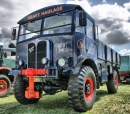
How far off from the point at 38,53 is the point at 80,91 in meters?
1.89

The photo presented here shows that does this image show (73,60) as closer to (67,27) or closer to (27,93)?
(67,27)

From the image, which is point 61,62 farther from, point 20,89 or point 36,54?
point 20,89

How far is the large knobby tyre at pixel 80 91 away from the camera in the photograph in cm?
573

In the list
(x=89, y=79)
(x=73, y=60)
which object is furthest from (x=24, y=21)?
(x=89, y=79)

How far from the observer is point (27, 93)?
20.4 feet

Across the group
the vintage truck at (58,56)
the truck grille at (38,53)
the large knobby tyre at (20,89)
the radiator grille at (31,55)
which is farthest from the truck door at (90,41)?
the large knobby tyre at (20,89)

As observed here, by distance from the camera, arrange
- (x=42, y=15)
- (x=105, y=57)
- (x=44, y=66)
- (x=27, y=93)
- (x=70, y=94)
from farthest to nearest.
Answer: (x=105, y=57) → (x=42, y=15) → (x=44, y=66) → (x=27, y=93) → (x=70, y=94)

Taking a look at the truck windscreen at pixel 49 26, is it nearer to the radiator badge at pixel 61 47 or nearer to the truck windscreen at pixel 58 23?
the truck windscreen at pixel 58 23

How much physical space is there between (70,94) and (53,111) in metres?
0.92

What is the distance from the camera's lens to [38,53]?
6828 mm

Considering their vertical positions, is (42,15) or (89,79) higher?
(42,15)

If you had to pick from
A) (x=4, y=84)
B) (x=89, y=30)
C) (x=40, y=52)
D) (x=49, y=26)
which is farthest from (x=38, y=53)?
(x=4, y=84)

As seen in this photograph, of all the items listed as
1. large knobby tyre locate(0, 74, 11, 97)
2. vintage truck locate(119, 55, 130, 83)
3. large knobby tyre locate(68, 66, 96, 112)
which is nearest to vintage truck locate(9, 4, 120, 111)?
large knobby tyre locate(68, 66, 96, 112)

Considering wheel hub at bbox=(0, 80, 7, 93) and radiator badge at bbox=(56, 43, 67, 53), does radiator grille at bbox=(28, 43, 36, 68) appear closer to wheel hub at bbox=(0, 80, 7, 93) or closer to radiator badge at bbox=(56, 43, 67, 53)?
radiator badge at bbox=(56, 43, 67, 53)
